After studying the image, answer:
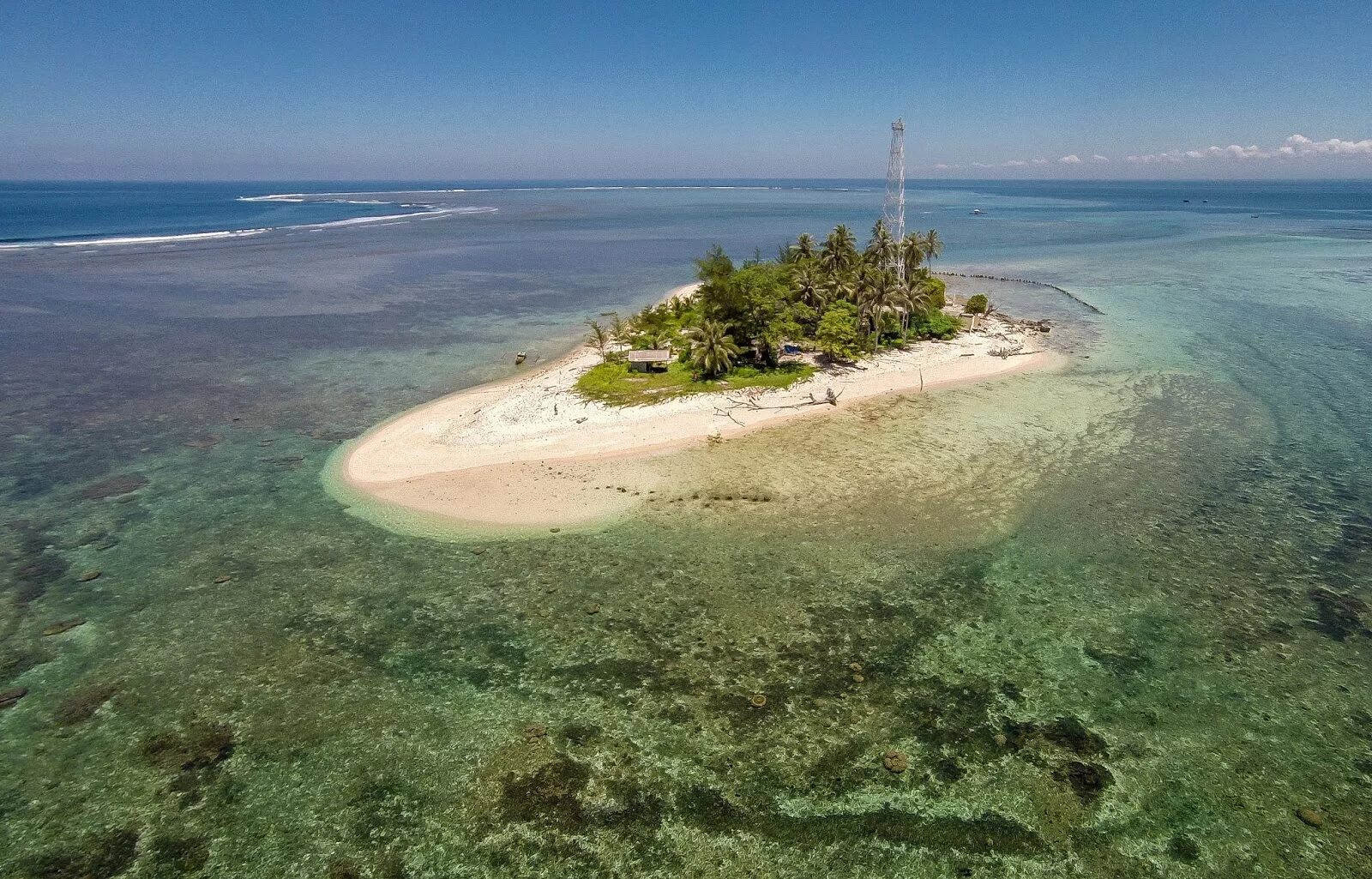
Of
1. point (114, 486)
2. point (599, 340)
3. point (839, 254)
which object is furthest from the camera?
point (839, 254)

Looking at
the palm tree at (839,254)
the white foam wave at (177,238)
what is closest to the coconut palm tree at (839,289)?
the palm tree at (839,254)

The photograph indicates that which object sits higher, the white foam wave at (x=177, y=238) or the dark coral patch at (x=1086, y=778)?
the white foam wave at (x=177, y=238)

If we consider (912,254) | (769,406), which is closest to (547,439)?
(769,406)

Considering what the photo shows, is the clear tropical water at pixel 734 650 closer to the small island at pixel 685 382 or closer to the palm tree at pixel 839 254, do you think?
the small island at pixel 685 382

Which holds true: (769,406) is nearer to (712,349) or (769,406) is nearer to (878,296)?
(712,349)

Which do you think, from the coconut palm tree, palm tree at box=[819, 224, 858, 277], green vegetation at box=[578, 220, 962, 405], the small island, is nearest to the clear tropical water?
the small island

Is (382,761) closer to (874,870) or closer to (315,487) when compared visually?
(874,870)

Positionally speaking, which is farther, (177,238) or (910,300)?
(177,238)
